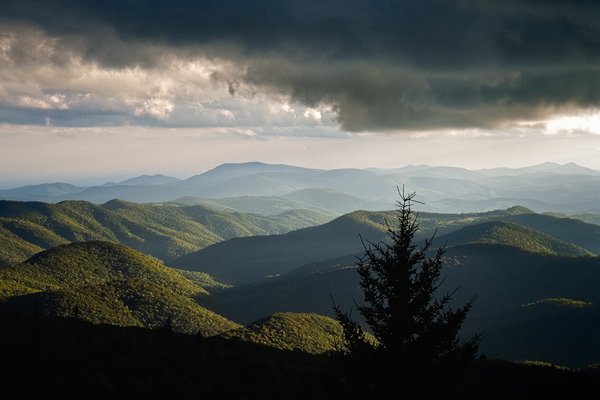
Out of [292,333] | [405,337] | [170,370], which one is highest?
[405,337]

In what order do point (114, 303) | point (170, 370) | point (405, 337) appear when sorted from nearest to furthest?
point (405, 337)
point (170, 370)
point (114, 303)

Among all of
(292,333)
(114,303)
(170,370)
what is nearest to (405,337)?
(170,370)

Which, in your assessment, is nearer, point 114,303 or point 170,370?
point 170,370

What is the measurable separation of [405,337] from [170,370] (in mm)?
34472

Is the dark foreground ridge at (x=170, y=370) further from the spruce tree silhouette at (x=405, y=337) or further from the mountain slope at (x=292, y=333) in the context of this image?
the mountain slope at (x=292, y=333)

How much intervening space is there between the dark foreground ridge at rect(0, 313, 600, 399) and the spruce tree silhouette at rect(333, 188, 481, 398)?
3.77ft

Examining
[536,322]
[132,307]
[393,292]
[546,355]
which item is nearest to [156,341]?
[393,292]

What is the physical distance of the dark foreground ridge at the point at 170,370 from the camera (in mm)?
38650

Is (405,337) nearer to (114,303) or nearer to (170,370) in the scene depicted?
(170,370)

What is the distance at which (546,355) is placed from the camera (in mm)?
157375

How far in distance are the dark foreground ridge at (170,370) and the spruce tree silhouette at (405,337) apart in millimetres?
1149

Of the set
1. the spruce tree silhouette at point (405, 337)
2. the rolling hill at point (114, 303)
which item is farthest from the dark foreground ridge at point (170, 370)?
the rolling hill at point (114, 303)

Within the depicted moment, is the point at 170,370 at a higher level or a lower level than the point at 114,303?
higher

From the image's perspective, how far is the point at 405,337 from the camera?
82.6 feet
